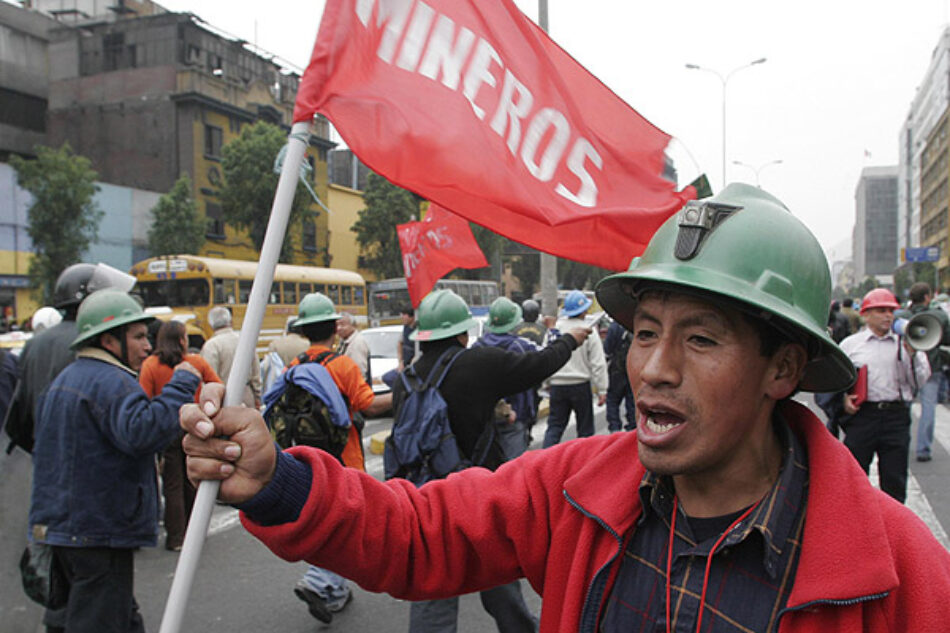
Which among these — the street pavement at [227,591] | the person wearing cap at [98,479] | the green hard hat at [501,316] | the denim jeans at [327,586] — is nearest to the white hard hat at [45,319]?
the street pavement at [227,591]

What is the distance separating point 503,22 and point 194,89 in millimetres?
42478

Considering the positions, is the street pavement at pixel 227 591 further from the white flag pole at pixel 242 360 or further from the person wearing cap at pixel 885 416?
the white flag pole at pixel 242 360

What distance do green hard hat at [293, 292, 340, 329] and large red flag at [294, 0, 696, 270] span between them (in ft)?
9.02

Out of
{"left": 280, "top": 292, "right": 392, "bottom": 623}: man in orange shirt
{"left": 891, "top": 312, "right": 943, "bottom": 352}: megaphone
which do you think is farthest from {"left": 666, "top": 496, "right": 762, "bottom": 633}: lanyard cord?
{"left": 891, "top": 312, "right": 943, "bottom": 352}: megaphone

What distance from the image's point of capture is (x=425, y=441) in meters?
3.91

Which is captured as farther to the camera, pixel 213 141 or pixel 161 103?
pixel 213 141

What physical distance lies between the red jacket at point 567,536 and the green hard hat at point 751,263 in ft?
0.96

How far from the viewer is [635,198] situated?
273cm

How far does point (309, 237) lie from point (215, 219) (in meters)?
6.56

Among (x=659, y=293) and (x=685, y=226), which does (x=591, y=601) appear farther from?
(x=685, y=226)

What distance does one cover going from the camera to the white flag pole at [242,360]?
151cm

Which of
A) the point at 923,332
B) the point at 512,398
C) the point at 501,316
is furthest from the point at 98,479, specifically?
the point at 923,332

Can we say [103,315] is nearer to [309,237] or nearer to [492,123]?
[492,123]

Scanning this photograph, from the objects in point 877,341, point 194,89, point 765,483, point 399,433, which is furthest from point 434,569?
point 194,89
